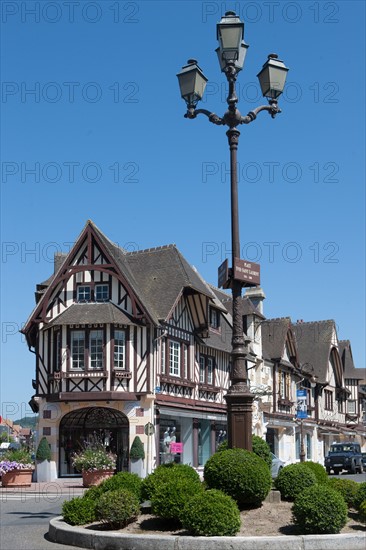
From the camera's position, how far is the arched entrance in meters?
32.9

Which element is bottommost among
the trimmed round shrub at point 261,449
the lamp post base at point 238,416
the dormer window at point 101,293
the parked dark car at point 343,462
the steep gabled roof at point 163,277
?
the parked dark car at point 343,462

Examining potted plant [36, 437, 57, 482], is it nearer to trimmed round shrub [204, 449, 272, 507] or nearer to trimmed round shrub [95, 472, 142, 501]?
trimmed round shrub [95, 472, 142, 501]

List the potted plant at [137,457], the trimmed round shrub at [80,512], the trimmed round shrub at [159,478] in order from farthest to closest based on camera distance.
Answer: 1. the potted plant at [137,457]
2. the trimmed round shrub at [159,478]
3. the trimmed round shrub at [80,512]

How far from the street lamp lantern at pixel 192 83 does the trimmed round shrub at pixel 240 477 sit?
6.10m

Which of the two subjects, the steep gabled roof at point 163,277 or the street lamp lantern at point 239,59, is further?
the steep gabled roof at point 163,277

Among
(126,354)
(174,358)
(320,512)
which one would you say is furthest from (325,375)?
(320,512)

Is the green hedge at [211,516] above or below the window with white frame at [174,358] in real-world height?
below

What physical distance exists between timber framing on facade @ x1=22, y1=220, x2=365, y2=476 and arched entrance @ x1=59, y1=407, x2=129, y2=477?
0.13 ft

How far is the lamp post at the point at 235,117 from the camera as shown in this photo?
42.5 ft

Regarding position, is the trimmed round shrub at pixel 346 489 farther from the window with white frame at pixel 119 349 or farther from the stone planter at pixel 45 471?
the stone planter at pixel 45 471

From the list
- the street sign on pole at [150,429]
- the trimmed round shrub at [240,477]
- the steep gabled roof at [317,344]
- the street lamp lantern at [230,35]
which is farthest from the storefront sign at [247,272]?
the steep gabled roof at [317,344]

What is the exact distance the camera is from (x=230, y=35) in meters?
13.2

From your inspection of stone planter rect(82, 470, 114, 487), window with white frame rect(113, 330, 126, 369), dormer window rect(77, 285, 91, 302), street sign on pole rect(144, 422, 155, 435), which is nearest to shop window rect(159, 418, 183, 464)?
window with white frame rect(113, 330, 126, 369)

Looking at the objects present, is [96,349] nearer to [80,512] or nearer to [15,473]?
[15,473]
